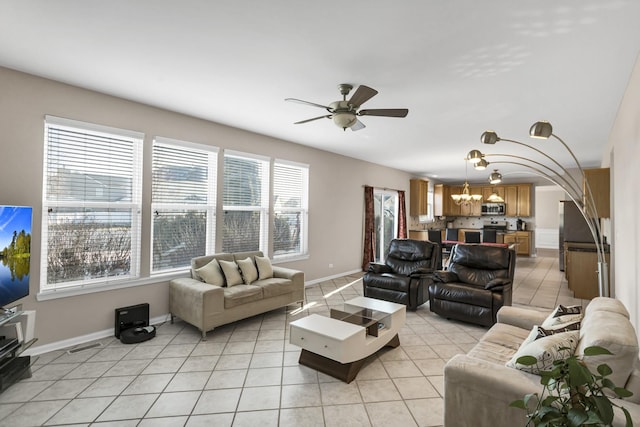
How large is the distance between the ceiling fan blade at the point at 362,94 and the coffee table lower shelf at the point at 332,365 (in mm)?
2327

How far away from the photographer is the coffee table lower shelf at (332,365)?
9.15 ft

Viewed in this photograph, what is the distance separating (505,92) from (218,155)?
3.76 metres

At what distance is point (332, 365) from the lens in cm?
290

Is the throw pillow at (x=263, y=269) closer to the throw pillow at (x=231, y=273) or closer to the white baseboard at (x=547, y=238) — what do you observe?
the throw pillow at (x=231, y=273)

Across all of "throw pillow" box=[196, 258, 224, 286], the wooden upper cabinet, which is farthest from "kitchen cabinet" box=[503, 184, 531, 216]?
"throw pillow" box=[196, 258, 224, 286]

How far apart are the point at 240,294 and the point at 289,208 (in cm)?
232

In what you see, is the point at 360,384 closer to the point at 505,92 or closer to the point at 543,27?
the point at 543,27

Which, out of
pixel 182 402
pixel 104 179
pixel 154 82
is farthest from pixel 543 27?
pixel 104 179

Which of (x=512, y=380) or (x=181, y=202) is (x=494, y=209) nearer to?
(x=181, y=202)

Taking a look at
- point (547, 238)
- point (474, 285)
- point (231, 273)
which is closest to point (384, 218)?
point (474, 285)

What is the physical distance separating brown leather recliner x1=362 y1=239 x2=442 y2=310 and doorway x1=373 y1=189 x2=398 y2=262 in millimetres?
2878

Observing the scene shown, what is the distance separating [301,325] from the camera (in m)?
2.97

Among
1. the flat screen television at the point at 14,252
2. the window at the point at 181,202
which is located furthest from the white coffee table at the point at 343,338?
the flat screen television at the point at 14,252

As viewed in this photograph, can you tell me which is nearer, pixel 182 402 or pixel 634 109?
pixel 182 402
